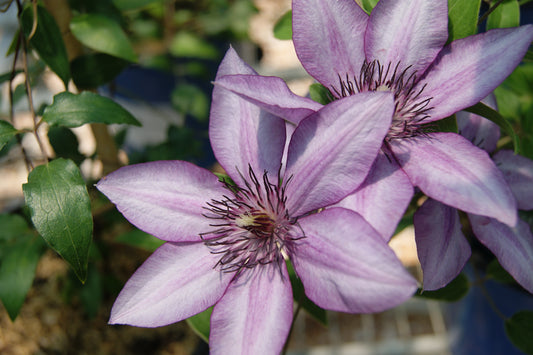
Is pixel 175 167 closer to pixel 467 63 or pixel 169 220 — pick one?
pixel 169 220

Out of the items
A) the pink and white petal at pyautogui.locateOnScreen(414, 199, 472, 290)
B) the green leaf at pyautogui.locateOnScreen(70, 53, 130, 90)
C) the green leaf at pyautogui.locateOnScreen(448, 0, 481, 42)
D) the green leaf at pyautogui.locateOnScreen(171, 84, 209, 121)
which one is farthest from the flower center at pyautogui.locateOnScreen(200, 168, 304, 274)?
the green leaf at pyautogui.locateOnScreen(171, 84, 209, 121)

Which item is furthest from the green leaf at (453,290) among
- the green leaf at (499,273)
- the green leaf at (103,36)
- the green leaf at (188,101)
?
the green leaf at (188,101)

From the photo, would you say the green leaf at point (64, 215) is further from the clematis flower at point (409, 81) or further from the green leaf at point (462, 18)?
the green leaf at point (462, 18)

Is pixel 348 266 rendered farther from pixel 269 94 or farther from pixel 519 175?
pixel 519 175

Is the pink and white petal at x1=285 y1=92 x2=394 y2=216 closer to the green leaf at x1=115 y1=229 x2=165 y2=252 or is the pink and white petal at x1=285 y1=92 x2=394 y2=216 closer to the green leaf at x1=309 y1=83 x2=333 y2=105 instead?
the green leaf at x1=309 y1=83 x2=333 y2=105

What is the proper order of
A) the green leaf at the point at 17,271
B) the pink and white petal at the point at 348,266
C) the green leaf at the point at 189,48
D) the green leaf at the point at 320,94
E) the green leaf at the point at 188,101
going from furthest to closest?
the green leaf at the point at 189,48, the green leaf at the point at 188,101, the green leaf at the point at 17,271, the green leaf at the point at 320,94, the pink and white petal at the point at 348,266

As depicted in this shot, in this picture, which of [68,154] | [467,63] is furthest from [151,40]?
[467,63]
